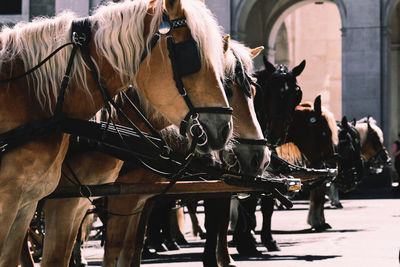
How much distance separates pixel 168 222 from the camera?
12.6 m

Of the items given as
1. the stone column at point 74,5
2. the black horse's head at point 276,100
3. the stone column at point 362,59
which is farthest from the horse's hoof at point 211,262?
the stone column at point 74,5

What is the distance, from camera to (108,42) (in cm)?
503

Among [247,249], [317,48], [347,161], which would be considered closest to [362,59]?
[347,161]

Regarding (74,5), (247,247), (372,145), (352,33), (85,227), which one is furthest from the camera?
(74,5)

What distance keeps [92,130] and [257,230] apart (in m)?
11.2

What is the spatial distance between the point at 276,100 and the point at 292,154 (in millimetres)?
3126

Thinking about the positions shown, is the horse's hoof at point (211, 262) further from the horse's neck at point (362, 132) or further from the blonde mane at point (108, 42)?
the horse's neck at point (362, 132)

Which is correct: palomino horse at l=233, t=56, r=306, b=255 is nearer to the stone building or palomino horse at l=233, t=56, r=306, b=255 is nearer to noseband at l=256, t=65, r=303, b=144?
noseband at l=256, t=65, r=303, b=144

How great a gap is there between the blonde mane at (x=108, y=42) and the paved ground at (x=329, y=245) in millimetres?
5562

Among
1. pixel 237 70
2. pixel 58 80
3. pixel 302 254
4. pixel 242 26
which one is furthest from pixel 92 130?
pixel 242 26

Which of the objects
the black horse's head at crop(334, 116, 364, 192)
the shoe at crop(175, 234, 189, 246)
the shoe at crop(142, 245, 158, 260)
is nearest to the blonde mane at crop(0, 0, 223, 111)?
the shoe at crop(142, 245, 158, 260)

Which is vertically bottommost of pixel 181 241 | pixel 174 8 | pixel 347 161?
pixel 181 241

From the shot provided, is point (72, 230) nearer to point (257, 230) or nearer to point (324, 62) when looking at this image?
point (257, 230)

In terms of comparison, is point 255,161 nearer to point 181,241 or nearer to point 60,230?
point 60,230
